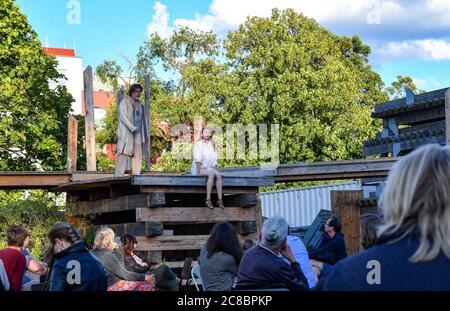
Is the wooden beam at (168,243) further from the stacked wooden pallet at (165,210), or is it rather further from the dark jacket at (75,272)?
the dark jacket at (75,272)

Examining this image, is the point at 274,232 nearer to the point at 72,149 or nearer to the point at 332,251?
the point at 332,251

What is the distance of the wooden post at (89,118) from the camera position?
2112 cm

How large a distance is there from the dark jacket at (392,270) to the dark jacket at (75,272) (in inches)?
129

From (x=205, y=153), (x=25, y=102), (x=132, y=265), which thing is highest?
(x=25, y=102)

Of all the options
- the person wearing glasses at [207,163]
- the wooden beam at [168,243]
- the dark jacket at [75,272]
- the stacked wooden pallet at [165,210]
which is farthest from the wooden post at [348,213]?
the dark jacket at [75,272]

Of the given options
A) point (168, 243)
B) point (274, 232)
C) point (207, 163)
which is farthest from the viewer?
point (207, 163)

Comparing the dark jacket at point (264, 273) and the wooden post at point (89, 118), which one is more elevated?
the wooden post at point (89, 118)

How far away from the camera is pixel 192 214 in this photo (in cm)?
1514

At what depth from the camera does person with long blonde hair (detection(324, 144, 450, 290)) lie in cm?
288

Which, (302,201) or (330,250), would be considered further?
(302,201)

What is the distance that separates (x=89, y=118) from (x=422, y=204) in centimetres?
1876

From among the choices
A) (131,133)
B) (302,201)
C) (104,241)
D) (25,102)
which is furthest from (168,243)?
(302,201)

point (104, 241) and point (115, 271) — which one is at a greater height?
point (104, 241)

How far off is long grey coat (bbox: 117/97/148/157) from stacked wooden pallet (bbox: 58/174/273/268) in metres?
0.64
